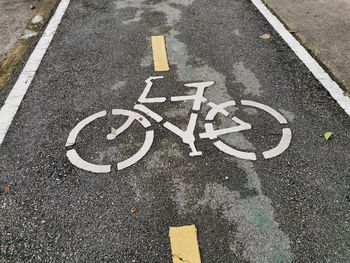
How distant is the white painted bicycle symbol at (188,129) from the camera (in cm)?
451

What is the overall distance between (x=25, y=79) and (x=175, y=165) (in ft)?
10.1

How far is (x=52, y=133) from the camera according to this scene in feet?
16.1

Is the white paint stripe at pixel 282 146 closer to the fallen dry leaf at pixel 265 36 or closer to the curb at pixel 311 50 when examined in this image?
the curb at pixel 311 50

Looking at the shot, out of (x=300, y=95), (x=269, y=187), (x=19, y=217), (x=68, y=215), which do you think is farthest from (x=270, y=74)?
(x=19, y=217)

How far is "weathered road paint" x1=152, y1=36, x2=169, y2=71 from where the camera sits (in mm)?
6359

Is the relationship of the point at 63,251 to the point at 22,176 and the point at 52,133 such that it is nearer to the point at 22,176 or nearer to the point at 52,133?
the point at 22,176

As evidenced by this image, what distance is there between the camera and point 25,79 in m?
5.99

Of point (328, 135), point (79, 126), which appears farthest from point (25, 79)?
point (328, 135)

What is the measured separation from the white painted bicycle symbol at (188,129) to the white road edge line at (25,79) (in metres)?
1.00

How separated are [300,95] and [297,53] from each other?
1.36 metres

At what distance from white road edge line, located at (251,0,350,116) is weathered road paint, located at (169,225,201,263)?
2.92m

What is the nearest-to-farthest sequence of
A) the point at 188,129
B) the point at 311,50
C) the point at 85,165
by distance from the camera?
1. the point at 85,165
2. the point at 188,129
3. the point at 311,50

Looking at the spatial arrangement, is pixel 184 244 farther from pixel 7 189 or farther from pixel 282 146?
pixel 7 189

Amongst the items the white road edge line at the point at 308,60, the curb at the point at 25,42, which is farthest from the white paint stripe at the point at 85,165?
the white road edge line at the point at 308,60
